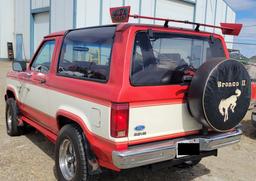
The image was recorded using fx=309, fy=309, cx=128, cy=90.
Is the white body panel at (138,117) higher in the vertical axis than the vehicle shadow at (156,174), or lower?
higher

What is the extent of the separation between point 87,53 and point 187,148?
59.9 inches

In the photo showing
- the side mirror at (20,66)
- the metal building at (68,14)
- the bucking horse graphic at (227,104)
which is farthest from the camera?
the metal building at (68,14)

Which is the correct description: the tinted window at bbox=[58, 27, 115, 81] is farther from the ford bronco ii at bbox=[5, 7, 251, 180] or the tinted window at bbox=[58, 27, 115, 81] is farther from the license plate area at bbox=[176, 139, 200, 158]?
the license plate area at bbox=[176, 139, 200, 158]

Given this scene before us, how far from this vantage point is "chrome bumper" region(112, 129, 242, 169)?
275 cm

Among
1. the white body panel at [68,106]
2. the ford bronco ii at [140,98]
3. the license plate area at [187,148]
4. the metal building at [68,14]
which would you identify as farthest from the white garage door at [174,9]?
the license plate area at [187,148]

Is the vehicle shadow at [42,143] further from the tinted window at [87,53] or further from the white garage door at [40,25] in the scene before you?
the white garage door at [40,25]

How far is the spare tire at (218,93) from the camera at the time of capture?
9.88 feet

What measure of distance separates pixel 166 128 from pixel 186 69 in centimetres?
74

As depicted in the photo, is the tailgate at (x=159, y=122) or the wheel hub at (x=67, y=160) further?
the wheel hub at (x=67, y=160)

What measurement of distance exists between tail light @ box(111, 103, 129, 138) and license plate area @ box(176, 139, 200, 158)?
25.8 inches

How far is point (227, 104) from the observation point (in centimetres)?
318

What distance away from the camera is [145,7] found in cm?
1756

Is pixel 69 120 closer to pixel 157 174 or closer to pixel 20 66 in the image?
pixel 157 174

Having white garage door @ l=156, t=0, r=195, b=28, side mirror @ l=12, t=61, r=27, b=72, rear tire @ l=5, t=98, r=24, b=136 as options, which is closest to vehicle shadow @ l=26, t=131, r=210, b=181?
rear tire @ l=5, t=98, r=24, b=136
